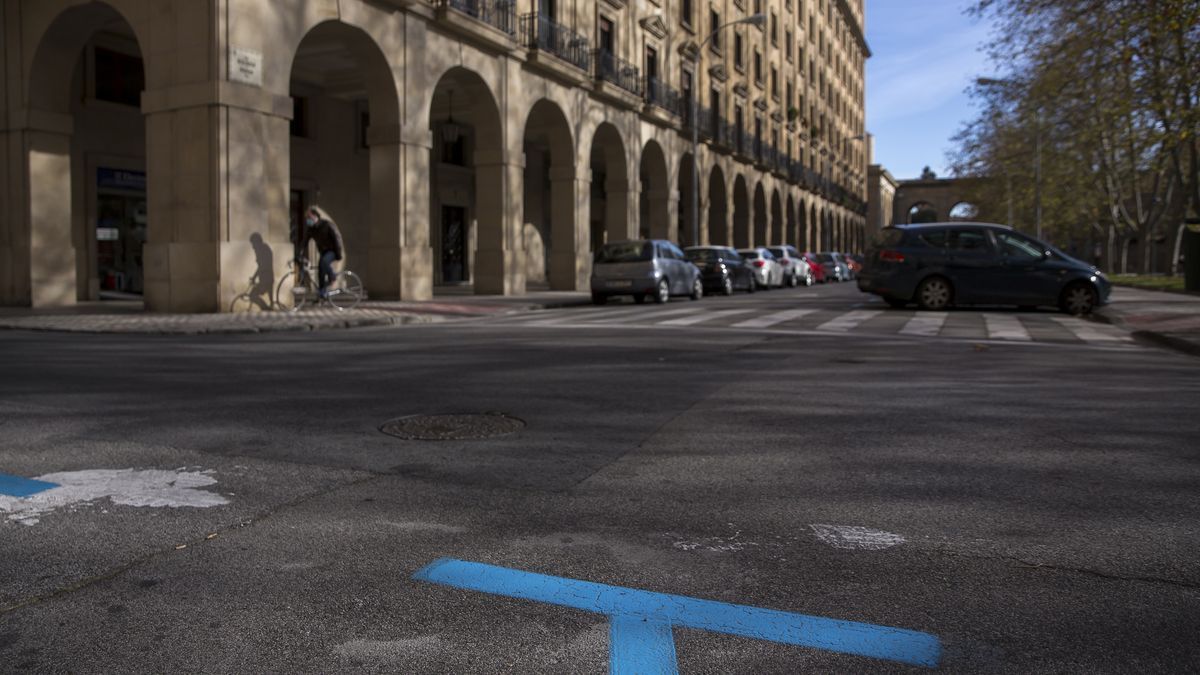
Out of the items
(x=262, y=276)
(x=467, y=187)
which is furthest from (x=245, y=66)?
(x=467, y=187)

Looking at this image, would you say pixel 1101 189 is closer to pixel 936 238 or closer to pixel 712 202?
pixel 712 202

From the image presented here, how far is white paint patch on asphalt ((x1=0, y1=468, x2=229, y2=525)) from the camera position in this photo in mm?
3564

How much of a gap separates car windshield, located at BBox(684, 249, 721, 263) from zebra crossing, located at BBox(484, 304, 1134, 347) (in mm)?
8415

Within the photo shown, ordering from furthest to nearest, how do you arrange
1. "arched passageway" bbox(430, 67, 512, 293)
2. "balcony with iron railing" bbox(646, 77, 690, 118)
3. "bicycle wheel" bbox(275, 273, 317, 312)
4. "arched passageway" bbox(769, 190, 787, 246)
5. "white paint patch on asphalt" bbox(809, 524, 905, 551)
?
"arched passageway" bbox(769, 190, 787, 246) < "balcony with iron railing" bbox(646, 77, 690, 118) < "arched passageway" bbox(430, 67, 512, 293) < "bicycle wheel" bbox(275, 273, 317, 312) < "white paint patch on asphalt" bbox(809, 524, 905, 551)

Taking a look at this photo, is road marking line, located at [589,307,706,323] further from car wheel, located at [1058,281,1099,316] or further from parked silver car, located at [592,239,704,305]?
car wheel, located at [1058,281,1099,316]

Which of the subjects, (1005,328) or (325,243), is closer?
(1005,328)

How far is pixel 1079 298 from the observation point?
1600 cm

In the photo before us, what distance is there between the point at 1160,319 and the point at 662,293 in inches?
392

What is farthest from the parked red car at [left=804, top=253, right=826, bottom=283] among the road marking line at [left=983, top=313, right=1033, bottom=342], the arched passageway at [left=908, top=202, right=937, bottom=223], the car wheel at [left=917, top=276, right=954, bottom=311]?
the arched passageway at [left=908, top=202, right=937, bottom=223]

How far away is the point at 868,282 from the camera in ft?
56.6

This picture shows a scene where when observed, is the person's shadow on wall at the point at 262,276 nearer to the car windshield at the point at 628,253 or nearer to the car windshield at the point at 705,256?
the car windshield at the point at 628,253

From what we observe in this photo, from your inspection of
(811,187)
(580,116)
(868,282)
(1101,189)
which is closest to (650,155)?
(580,116)

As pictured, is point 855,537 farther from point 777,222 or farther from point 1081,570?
point 777,222

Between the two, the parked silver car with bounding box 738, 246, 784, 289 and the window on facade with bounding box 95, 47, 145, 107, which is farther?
the parked silver car with bounding box 738, 246, 784, 289
